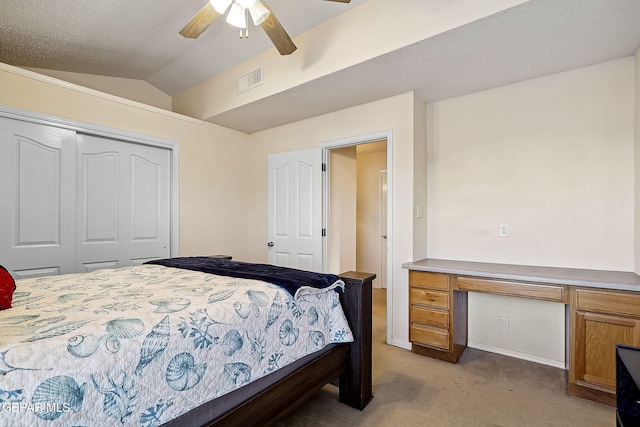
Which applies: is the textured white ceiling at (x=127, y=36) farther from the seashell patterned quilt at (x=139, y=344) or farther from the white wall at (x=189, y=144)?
the seashell patterned quilt at (x=139, y=344)

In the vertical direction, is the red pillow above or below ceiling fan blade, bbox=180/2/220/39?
below

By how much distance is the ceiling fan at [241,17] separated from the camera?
5.96ft

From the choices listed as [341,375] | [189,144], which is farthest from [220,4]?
[341,375]

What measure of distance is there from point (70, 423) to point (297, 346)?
924mm

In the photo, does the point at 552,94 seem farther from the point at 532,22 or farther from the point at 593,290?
the point at 593,290

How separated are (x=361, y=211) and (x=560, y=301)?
11.6ft

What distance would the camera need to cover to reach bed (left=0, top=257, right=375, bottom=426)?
34.3 inches

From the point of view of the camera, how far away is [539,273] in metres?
2.30

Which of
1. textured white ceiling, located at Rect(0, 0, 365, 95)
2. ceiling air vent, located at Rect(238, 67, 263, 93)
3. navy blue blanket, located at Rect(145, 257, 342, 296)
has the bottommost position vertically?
navy blue blanket, located at Rect(145, 257, 342, 296)

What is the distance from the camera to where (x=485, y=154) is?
292 centimetres

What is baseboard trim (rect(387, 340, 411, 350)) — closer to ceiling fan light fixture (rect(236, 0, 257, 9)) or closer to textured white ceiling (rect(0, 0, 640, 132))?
textured white ceiling (rect(0, 0, 640, 132))

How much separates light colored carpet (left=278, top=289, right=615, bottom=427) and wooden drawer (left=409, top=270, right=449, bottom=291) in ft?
2.06

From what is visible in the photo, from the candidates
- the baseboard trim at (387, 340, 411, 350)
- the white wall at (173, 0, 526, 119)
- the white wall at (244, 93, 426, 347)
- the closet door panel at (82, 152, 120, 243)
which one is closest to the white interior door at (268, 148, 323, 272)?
the white wall at (244, 93, 426, 347)

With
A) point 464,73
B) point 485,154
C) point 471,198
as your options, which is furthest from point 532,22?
point 471,198
